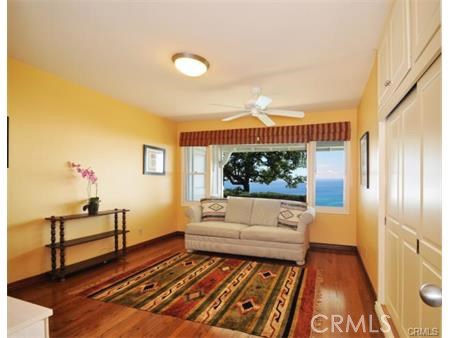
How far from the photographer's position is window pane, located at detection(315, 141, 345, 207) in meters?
4.64

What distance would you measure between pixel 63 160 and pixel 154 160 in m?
1.86

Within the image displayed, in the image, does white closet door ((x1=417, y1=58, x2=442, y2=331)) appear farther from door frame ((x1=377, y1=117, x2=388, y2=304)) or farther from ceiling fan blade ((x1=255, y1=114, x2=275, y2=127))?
ceiling fan blade ((x1=255, y1=114, x2=275, y2=127))

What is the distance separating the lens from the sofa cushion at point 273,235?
12.3 feet

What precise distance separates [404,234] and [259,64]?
2.08 m

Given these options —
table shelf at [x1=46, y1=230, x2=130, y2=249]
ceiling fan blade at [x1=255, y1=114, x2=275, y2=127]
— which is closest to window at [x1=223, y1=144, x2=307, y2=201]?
ceiling fan blade at [x1=255, y1=114, x2=275, y2=127]

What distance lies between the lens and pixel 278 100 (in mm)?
4074

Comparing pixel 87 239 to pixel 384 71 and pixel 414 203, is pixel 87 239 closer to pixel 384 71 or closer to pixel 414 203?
pixel 414 203

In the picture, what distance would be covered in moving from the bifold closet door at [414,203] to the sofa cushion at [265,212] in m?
2.16

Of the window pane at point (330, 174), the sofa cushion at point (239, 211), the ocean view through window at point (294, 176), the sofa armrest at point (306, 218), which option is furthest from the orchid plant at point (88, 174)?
the window pane at point (330, 174)

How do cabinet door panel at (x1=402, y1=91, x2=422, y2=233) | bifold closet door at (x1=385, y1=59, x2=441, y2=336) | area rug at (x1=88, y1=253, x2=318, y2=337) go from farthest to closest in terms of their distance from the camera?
area rug at (x1=88, y1=253, x2=318, y2=337) < cabinet door panel at (x1=402, y1=91, x2=422, y2=233) < bifold closet door at (x1=385, y1=59, x2=441, y2=336)

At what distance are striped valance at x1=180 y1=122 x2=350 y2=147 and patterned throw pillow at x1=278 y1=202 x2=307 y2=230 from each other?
4.07ft

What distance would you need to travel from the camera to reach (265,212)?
4.45 meters
